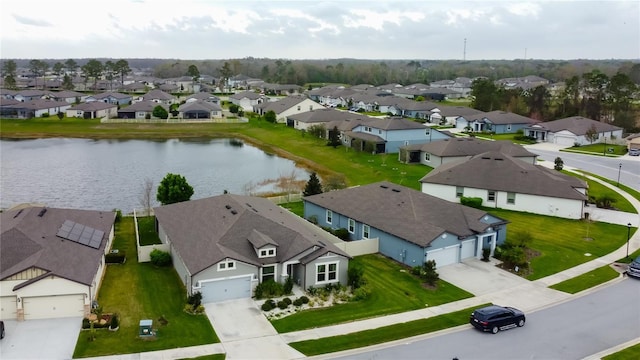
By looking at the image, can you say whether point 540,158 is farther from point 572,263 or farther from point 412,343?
point 412,343

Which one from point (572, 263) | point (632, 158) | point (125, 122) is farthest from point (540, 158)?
point (125, 122)

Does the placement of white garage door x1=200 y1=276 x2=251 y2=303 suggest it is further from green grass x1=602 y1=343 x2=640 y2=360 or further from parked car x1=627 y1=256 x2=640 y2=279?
parked car x1=627 y1=256 x2=640 y2=279

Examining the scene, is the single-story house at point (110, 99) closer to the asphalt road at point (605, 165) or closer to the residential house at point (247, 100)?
the residential house at point (247, 100)

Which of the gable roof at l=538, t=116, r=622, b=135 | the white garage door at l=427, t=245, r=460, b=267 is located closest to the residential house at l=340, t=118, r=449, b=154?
the gable roof at l=538, t=116, r=622, b=135

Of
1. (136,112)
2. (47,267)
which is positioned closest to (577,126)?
(136,112)

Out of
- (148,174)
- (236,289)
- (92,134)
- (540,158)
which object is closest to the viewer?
(236,289)

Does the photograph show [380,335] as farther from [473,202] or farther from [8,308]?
[473,202]
